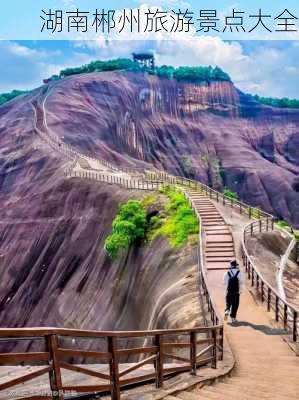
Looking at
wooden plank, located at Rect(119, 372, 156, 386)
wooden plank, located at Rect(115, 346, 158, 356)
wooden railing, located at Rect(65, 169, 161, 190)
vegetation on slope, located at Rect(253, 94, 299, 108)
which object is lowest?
wooden plank, located at Rect(119, 372, 156, 386)

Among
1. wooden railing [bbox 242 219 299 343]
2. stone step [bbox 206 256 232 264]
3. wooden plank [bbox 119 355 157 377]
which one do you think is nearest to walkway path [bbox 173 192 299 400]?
stone step [bbox 206 256 232 264]

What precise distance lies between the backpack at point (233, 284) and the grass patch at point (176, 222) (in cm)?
967

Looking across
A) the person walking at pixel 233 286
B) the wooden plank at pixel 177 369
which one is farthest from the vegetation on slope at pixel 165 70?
the wooden plank at pixel 177 369

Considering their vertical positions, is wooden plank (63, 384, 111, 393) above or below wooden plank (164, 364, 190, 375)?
above

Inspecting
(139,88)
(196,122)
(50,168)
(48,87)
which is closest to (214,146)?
(196,122)

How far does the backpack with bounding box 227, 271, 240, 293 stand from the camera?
45.2 ft

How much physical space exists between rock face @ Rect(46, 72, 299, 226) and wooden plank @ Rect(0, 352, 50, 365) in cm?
5713

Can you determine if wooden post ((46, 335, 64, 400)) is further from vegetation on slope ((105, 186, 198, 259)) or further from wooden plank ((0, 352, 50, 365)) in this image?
vegetation on slope ((105, 186, 198, 259))

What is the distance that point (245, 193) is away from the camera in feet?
252

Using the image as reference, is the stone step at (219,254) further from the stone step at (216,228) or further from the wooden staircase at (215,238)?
the stone step at (216,228)

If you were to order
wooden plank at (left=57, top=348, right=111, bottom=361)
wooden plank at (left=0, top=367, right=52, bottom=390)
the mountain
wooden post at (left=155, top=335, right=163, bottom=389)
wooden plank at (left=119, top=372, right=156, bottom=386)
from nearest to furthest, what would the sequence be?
wooden plank at (left=0, top=367, right=52, bottom=390)
wooden plank at (left=57, top=348, right=111, bottom=361)
wooden plank at (left=119, top=372, right=156, bottom=386)
wooden post at (left=155, top=335, right=163, bottom=389)
the mountain

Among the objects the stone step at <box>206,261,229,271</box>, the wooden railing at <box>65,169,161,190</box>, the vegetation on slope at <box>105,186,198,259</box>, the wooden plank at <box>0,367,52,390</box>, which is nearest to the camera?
the wooden plank at <box>0,367,52,390</box>

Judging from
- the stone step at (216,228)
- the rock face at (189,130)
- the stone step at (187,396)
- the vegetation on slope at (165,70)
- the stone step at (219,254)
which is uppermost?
the vegetation on slope at (165,70)

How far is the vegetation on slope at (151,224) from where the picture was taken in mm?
25422
